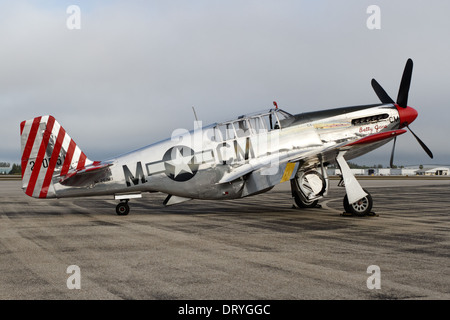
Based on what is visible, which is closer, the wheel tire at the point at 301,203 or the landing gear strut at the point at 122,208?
the landing gear strut at the point at 122,208

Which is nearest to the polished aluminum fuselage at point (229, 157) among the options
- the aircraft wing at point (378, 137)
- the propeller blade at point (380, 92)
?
the aircraft wing at point (378, 137)

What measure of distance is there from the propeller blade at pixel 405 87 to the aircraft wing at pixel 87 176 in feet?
35.0

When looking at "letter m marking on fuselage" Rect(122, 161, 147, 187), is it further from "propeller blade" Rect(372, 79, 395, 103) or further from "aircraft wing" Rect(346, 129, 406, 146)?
"propeller blade" Rect(372, 79, 395, 103)

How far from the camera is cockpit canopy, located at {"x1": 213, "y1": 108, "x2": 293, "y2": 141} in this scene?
49.0 feet

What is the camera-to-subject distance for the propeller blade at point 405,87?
51.2 feet

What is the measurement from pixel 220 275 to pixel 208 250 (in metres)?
2.16

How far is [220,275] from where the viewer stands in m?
6.57

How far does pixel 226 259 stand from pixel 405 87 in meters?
11.1

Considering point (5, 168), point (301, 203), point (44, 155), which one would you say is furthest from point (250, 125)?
point (5, 168)

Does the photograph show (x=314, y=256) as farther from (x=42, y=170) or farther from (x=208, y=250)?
(x=42, y=170)

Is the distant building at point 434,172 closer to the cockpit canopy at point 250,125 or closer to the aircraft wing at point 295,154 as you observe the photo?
the aircraft wing at point 295,154

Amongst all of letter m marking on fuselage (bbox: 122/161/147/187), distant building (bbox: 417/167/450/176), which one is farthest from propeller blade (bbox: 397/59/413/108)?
distant building (bbox: 417/167/450/176)

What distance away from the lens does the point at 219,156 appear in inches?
581

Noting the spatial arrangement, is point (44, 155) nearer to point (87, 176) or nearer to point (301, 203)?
point (87, 176)
